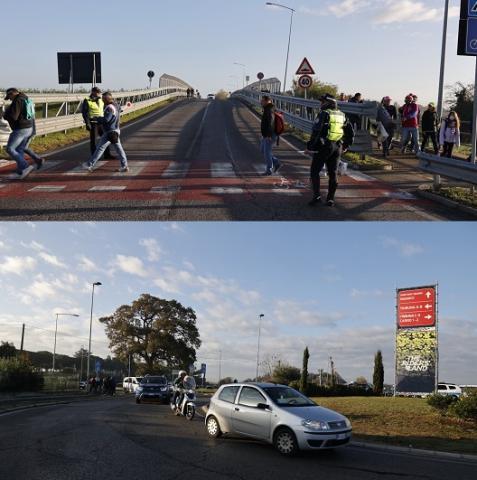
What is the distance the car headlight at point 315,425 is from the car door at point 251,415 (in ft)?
2.70

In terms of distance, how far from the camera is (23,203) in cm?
1357

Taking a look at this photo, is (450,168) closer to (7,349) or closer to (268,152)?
(268,152)

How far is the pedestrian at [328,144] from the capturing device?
13633 millimetres

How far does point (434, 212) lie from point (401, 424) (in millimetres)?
4829

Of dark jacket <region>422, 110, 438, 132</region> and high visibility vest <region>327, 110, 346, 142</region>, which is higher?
dark jacket <region>422, 110, 438, 132</region>

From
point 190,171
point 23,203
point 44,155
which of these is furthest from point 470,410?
point 44,155

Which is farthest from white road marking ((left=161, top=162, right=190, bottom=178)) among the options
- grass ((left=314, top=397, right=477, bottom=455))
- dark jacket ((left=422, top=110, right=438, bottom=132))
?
dark jacket ((left=422, top=110, right=438, bottom=132))

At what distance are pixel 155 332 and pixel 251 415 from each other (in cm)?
5209

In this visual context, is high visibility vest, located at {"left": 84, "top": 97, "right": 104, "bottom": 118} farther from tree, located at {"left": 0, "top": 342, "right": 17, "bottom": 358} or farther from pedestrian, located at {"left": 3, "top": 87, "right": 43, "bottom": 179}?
tree, located at {"left": 0, "top": 342, "right": 17, "bottom": 358}

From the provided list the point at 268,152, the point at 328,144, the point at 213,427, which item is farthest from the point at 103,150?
the point at 213,427

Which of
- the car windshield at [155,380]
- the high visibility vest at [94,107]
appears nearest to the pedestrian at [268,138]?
the high visibility vest at [94,107]

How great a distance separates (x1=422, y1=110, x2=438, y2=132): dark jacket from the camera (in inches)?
917

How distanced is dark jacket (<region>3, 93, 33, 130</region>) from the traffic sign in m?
16.8

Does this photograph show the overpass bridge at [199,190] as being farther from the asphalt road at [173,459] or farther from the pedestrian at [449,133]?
the asphalt road at [173,459]
